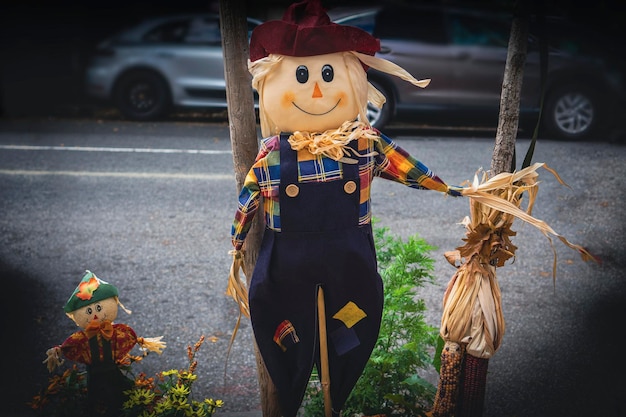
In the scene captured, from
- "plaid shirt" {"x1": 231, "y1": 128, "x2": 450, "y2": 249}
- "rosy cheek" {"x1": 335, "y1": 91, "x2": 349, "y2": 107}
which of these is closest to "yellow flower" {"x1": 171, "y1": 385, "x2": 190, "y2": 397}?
"plaid shirt" {"x1": 231, "y1": 128, "x2": 450, "y2": 249}

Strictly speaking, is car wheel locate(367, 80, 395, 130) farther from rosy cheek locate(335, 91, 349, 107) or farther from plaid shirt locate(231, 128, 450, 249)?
rosy cheek locate(335, 91, 349, 107)

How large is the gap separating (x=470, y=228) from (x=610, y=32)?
5.18 meters

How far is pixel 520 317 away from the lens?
13.4 ft

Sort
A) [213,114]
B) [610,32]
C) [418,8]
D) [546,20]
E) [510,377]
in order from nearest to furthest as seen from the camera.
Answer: [546,20] → [510,377] → [610,32] → [418,8] → [213,114]

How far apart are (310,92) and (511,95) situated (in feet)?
2.49

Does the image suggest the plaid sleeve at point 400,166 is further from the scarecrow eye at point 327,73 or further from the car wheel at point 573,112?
the car wheel at point 573,112

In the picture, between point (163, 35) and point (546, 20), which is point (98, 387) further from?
point (163, 35)

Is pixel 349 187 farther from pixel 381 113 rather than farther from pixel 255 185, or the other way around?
pixel 381 113

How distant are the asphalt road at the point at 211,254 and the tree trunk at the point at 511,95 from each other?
4.47ft

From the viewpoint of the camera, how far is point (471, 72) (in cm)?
671

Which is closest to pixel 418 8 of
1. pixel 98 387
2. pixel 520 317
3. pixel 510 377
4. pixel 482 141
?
pixel 482 141

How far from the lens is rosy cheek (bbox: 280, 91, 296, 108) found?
224cm

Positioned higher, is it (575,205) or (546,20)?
(546,20)

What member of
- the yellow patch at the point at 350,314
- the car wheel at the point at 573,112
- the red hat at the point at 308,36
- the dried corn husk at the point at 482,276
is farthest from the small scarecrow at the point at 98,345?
the car wheel at the point at 573,112
